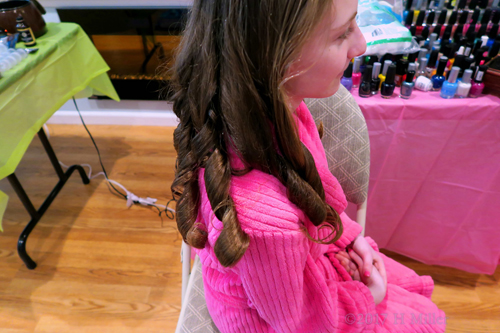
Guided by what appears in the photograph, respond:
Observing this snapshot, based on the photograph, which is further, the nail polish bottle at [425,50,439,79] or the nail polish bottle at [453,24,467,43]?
the nail polish bottle at [453,24,467,43]

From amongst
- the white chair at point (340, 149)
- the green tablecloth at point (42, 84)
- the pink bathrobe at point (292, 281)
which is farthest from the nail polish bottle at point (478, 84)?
the green tablecloth at point (42, 84)

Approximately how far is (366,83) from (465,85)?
264mm

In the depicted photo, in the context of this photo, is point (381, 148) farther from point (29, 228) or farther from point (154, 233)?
point (29, 228)

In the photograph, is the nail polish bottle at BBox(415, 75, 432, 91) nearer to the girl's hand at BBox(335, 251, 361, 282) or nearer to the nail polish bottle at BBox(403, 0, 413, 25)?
the nail polish bottle at BBox(403, 0, 413, 25)

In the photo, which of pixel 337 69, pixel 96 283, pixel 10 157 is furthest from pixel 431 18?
pixel 96 283

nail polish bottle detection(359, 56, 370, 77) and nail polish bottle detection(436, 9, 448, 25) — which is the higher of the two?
nail polish bottle detection(436, 9, 448, 25)

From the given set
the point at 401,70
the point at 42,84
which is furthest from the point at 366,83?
the point at 42,84

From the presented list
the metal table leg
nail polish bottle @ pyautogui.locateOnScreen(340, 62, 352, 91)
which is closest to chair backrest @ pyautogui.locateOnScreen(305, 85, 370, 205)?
nail polish bottle @ pyautogui.locateOnScreen(340, 62, 352, 91)

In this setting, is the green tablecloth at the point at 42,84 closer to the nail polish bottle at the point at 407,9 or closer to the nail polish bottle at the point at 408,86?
the nail polish bottle at the point at 408,86

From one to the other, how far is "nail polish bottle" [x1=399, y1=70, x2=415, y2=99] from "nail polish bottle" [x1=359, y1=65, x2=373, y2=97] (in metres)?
0.09

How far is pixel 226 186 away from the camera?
0.42 m

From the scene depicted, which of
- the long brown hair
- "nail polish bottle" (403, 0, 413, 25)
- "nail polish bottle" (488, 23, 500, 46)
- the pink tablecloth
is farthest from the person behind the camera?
"nail polish bottle" (403, 0, 413, 25)

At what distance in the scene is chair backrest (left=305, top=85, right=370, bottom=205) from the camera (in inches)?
27.1

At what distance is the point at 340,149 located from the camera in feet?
2.35
